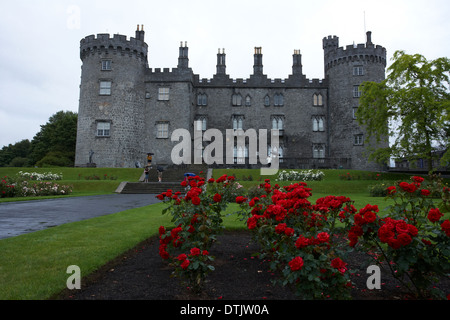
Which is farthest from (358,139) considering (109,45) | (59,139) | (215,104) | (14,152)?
(14,152)

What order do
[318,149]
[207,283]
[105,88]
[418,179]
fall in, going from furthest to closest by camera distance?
[318,149] < [105,88] < [207,283] < [418,179]

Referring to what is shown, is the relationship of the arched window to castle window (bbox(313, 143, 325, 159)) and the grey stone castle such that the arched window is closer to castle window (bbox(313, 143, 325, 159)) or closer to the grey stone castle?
the grey stone castle

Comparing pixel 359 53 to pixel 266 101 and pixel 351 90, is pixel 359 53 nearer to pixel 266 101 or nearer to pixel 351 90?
pixel 351 90

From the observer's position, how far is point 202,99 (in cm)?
4125

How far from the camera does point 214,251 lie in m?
6.71

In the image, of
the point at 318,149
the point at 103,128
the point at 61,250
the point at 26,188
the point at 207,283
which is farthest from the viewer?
the point at 318,149

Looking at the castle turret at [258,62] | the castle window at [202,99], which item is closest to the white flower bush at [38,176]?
the castle window at [202,99]

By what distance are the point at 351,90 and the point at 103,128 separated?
31247mm

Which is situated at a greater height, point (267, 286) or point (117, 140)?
point (117, 140)

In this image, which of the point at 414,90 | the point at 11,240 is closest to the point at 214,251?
the point at 11,240

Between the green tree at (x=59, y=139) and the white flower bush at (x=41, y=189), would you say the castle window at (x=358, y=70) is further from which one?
the green tree at (x=59, y=139)

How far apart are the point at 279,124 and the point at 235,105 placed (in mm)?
6576

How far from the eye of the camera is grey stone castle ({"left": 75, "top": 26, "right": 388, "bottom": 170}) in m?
35.7
